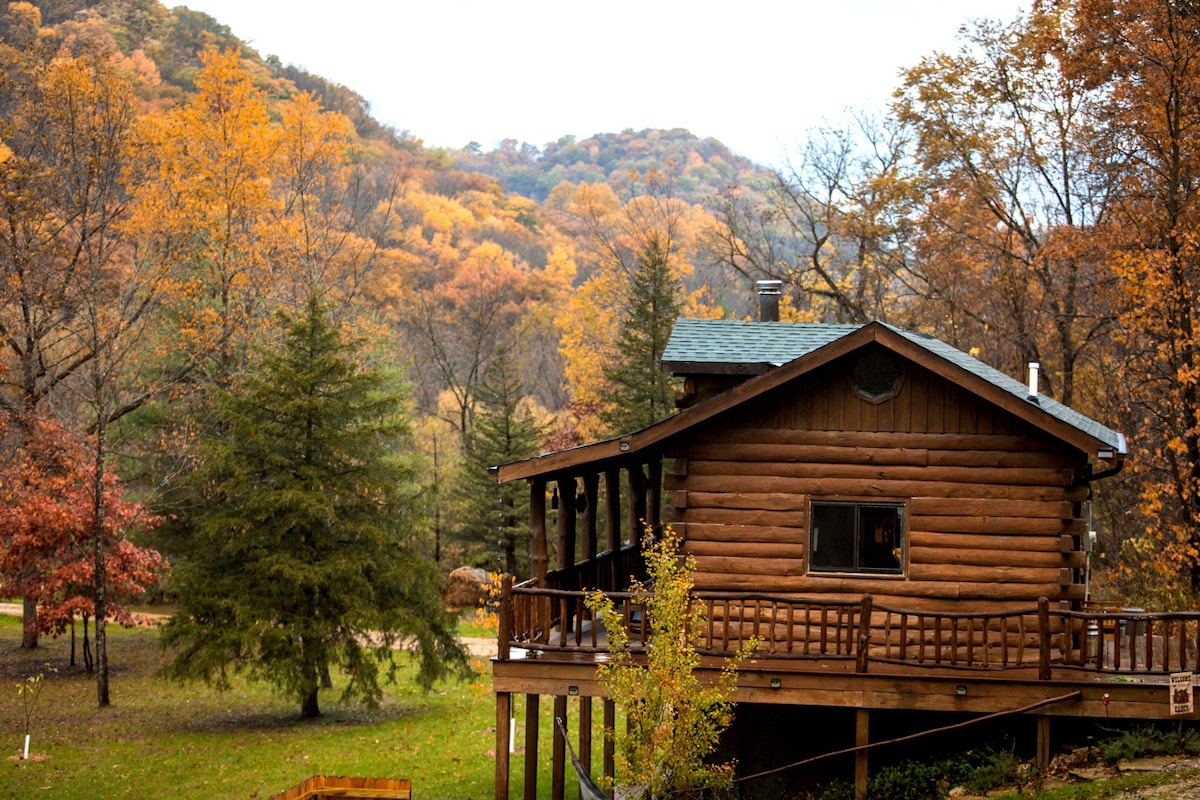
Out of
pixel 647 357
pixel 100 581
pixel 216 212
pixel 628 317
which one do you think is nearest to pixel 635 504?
pixel 100 581

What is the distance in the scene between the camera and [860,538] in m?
16.3

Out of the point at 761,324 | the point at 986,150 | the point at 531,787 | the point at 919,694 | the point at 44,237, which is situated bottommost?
the point at 531,787

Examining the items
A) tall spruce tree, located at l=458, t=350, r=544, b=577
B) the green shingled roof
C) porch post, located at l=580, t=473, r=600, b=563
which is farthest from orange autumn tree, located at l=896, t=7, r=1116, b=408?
porch post, located at l=580, t=473, r=600, b=563

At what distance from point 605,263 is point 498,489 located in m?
14.2

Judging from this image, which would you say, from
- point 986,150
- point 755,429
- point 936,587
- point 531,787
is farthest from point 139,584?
point 986,150

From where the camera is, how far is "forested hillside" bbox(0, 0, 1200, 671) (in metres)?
27.2

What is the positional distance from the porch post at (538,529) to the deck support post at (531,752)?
1.65 meters

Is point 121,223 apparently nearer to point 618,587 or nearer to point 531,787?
point 618,587

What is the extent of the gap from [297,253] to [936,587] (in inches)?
1120

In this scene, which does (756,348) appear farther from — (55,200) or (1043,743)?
(55,200)

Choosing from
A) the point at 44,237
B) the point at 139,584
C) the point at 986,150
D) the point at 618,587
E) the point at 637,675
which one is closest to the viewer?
the point at 637,675

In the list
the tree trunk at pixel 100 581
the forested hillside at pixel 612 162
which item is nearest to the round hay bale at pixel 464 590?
the tree trunk at pixel 100 581

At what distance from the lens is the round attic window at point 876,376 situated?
16.3 m

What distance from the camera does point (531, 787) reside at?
15906 mm
